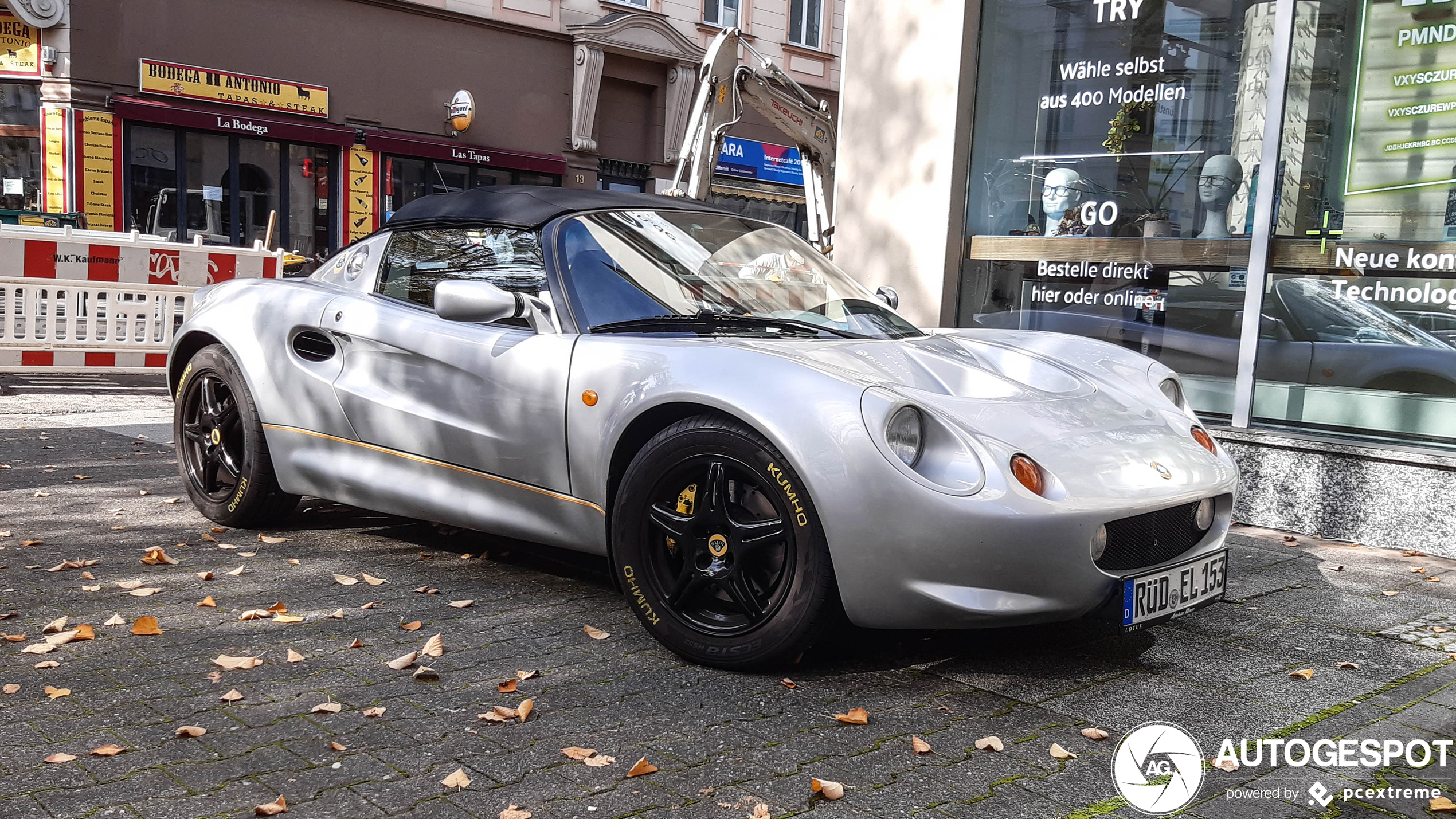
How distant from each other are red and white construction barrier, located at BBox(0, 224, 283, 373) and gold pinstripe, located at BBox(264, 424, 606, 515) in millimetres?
6795

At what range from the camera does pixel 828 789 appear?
2.54 meters

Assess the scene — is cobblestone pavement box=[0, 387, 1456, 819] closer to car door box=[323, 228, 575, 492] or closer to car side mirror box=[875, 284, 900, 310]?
car door box=[323, 228, 575, 492]

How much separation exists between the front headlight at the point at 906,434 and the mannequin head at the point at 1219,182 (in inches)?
170

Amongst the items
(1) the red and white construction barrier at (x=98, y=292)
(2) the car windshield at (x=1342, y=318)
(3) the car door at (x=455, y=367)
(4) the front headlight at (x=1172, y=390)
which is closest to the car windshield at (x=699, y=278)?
(3) the car door at (x=455, y=367)

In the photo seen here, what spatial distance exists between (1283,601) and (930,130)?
172 inches

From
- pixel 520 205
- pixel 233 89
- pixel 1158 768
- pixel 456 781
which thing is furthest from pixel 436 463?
pixel 233 89

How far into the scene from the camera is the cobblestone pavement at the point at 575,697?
2.52 metres

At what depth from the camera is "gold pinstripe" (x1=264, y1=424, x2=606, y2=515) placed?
375 centimetres

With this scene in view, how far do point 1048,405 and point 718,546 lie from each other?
106cm

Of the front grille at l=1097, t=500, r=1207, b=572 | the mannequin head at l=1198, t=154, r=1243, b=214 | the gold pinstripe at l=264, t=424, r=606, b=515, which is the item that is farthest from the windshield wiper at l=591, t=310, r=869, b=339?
the mannequin head at l=1198, t=154, r=1243, b=214

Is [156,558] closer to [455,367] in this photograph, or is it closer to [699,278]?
[455,367]

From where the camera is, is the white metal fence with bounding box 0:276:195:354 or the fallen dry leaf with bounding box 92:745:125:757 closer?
the fallen dry leaf with bounding box 92:745:125:757

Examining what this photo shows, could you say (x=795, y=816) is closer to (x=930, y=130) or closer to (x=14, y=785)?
(x=14, y=785)

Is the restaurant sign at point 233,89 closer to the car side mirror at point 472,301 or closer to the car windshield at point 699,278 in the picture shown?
the car windshield at point 699,278
